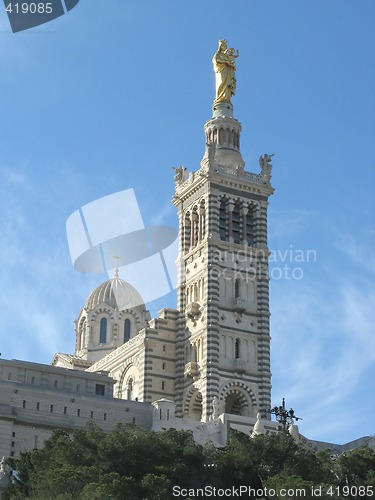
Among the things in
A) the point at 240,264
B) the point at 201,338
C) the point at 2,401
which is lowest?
the point at 2,401

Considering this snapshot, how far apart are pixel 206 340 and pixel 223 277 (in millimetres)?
5358

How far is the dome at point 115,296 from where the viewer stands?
356 ft

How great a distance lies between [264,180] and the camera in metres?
95.2

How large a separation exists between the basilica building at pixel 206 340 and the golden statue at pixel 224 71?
78 mm

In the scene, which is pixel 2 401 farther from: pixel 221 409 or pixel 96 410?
pixel 221 409

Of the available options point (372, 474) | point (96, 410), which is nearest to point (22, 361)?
point (96, 410)

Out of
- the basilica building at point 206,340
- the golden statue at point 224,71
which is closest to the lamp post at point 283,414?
the basilica building at point 206,340

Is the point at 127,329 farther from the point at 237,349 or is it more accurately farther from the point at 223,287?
the point at 237,349

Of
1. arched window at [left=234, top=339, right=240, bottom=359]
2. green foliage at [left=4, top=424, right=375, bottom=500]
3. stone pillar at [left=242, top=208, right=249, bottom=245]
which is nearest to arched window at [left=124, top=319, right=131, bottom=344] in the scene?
stone pillar at [left=242, top=208, right=249, bottom=245]

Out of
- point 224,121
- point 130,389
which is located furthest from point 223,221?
point 130,389

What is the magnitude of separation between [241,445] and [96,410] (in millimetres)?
16832

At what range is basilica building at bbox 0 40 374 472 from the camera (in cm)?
8019

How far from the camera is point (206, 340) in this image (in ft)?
288

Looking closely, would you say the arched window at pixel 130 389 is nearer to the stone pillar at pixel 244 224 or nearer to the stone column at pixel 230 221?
the stone column at pixel 230 221
